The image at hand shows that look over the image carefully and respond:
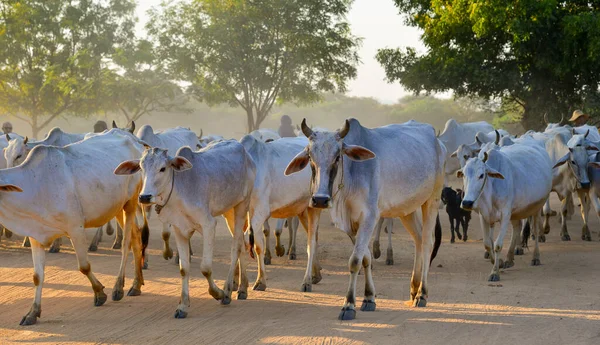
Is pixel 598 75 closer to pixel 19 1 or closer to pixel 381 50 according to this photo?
pixel 381 50

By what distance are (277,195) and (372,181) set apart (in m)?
1.92

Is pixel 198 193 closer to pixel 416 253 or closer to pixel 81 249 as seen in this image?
pixel 81 249

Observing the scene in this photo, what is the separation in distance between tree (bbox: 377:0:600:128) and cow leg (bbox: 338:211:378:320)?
39.0ft

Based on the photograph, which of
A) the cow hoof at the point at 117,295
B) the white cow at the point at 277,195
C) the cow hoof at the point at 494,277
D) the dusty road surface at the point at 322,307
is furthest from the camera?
the cow hoof at the point at 494,277

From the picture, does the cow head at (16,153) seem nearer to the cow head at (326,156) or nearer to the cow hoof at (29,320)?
the cow hoof at (29,320)

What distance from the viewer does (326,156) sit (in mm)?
7340

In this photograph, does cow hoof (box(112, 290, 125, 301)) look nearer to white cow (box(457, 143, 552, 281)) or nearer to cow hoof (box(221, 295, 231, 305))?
cow hoof (box(221, 295, 231, 305))

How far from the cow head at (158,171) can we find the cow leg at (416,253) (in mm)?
2598

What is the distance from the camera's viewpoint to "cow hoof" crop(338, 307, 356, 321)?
7.36 metres

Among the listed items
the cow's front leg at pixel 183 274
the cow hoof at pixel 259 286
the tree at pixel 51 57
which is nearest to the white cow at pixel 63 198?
the cow's front leg at pixel 183 274

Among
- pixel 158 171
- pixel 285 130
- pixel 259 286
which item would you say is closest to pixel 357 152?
pixel 158 171

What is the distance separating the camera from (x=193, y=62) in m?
30.1

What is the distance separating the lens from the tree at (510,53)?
18344mm

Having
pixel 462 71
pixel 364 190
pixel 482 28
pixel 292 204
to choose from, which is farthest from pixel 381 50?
pixel 364 190
